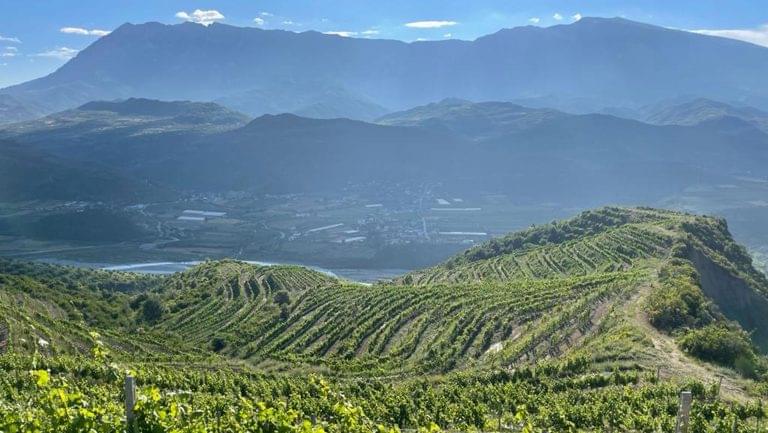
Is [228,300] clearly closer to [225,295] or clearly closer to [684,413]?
[225,295]

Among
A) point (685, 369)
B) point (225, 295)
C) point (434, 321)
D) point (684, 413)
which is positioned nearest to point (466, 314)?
point (434, 321)

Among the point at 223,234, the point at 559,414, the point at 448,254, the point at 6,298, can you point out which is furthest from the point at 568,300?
the point at 223,234

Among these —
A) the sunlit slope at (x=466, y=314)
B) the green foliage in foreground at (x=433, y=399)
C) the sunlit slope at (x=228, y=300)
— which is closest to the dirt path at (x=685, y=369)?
the sunlit slope at (x=466, y=314)

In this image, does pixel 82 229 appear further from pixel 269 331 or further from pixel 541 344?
pixel 541 344

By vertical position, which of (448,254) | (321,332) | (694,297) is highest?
(694,297)

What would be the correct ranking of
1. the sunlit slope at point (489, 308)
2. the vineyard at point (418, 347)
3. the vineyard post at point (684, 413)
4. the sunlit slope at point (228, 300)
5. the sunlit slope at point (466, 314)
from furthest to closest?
the sunlit slope at point (228, 300), the sunlit slope at point (489, 308), the sunlit slope at point (466, 314), the vineyard at point (418, 347), the vineyard post at point (684, 413)

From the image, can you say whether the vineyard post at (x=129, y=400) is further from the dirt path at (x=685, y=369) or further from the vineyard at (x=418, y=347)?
the dirt path at (x=685, y=369)

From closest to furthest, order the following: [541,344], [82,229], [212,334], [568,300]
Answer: [541,344] → [568,300] → [212,334] → [82,229]

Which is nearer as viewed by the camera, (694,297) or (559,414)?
(559,414)

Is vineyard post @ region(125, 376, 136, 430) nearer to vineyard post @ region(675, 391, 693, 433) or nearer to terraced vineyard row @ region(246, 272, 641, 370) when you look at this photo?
vineyard post @ region(675, 391, 693, 433)

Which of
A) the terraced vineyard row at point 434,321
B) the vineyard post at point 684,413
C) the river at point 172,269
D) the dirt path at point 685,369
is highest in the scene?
the vineyard post at point 684,413
